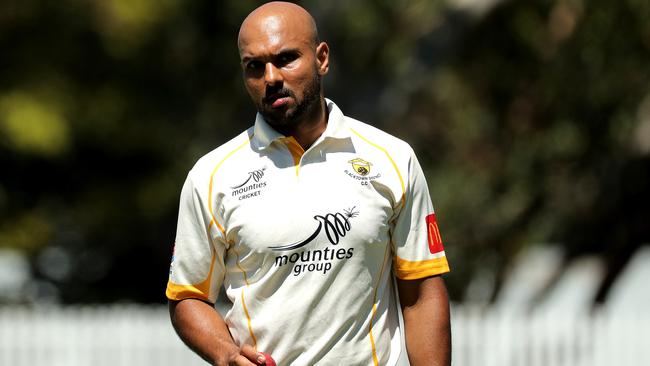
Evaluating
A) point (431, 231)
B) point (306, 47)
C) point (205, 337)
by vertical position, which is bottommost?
point (205, 337)

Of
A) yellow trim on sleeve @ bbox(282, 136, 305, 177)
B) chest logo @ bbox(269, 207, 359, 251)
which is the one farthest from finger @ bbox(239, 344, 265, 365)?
yellow trim on sleeve @ bbox(282, 136, 305, 177)

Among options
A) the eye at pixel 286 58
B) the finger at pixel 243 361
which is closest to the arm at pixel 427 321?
the finger at pixel 243 361

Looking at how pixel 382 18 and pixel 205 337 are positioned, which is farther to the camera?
pixel 382 18

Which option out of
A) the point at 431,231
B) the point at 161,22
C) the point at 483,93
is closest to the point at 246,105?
the point at 161,22

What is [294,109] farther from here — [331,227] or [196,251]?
[196,251]

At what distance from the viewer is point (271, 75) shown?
368cm

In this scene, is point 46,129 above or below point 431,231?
above

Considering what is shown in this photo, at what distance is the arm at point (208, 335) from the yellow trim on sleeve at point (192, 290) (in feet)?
0.05

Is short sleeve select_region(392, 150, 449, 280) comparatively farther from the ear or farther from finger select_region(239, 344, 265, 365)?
finger select_region(239, 344, 265, 365)

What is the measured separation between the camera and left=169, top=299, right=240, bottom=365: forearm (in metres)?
3.74

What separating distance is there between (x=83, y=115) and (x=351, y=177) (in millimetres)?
14408

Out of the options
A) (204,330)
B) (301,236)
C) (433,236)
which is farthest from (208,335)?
(433,236)

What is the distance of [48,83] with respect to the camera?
17.5 metres

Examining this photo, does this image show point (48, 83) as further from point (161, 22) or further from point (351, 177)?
point (351, 177)
